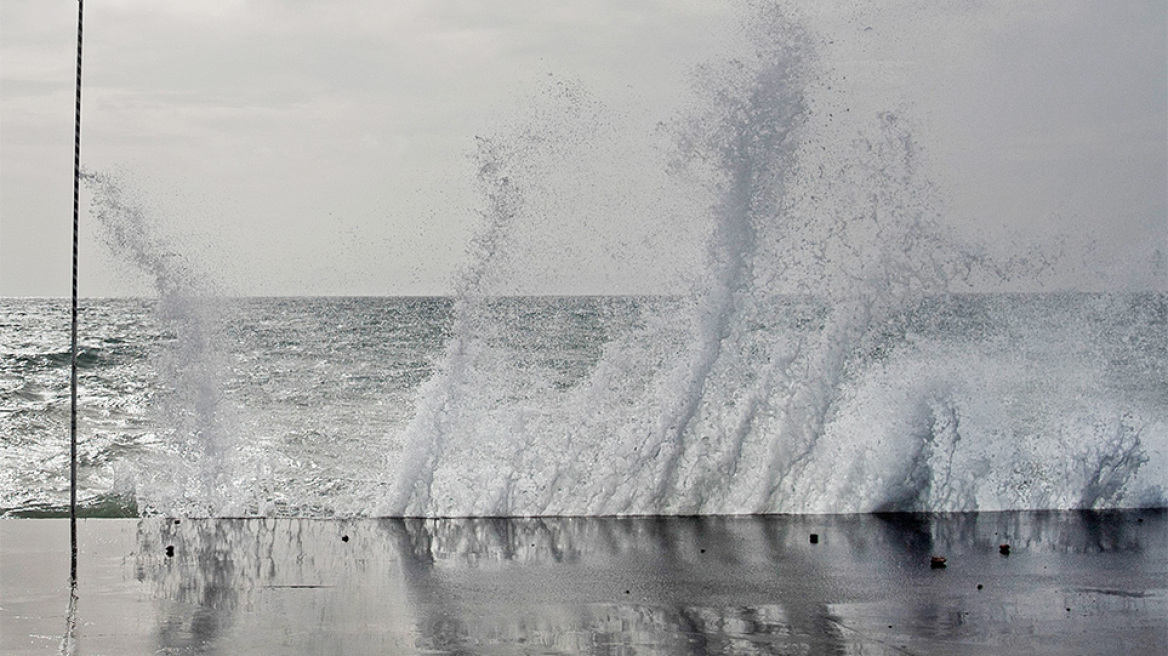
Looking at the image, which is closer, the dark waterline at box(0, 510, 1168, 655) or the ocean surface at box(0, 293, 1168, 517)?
the dark waterline at box(0, 510, 1168, 655)

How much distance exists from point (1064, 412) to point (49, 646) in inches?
431

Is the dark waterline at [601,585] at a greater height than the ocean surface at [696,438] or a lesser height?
lesser

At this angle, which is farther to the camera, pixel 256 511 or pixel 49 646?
pixel 256 511

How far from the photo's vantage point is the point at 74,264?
27.1 ft

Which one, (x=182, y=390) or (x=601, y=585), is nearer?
(x=601, y=585)

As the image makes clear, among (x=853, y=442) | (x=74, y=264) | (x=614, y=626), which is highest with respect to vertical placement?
(x=74, y=264)

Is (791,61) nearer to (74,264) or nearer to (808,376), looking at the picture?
(808,376)

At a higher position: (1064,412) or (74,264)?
(74,264)

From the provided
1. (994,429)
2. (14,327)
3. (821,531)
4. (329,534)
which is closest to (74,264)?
(329,534)

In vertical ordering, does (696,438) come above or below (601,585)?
above

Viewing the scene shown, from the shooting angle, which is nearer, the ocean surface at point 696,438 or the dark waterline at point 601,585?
the dark waterline at point 601,585

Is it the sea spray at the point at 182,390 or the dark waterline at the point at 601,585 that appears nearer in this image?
the dark waterline at the point at 601,585

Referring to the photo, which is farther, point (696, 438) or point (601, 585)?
point (696, 438)

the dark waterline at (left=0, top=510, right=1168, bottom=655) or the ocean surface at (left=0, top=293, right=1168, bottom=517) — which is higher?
the ocean surface at (left=0, top=293, right=1168, bottom=517)
